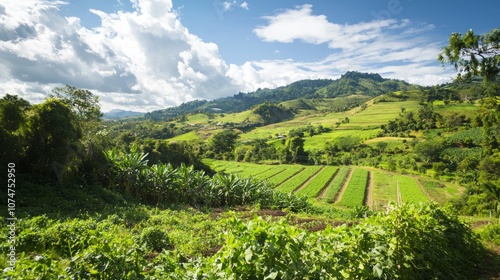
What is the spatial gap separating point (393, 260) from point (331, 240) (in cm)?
159

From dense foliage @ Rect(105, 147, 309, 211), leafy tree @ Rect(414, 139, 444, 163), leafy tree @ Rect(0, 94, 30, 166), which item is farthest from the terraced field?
leafy tree @ Rect(0, 94, 30, 166)

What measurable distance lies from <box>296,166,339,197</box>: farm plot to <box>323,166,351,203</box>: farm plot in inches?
55.1

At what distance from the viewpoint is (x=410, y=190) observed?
52.5 meters

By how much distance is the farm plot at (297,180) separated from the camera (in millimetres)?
56006

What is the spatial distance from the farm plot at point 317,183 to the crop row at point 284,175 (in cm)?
615

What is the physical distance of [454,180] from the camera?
201 ft

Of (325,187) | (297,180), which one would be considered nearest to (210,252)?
(325,187)

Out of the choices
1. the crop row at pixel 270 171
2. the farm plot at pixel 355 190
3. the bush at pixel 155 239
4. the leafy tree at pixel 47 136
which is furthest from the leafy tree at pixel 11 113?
the crop row at pixel 270 171

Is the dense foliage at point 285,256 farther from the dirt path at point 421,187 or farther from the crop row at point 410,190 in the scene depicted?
the dirt path at point 421,187

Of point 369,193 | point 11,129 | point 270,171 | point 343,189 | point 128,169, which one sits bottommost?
point 369,193

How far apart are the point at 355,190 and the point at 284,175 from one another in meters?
19.5

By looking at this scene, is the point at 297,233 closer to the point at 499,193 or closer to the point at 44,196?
the point at 44,196

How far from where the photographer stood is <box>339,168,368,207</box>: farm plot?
4684cm

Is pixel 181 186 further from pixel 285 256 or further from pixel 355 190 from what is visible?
pixel 355 190
